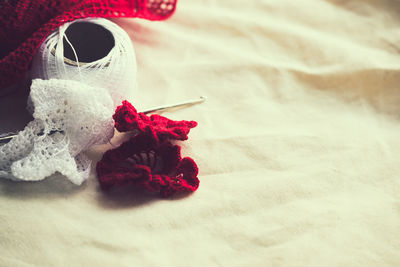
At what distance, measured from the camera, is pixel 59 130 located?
0.67 meters

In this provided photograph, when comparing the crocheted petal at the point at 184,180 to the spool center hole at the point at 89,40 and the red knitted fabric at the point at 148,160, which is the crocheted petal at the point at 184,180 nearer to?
the red knitted fabric at the point at 148,160

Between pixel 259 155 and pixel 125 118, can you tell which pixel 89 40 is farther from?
pixel 259 155

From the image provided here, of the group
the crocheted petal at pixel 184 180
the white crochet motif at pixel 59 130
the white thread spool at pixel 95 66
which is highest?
the white thread spool at pixel 95 66

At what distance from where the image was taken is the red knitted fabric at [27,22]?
73 cm

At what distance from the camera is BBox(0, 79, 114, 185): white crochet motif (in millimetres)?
638

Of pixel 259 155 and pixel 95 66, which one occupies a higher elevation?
pixel 95 66

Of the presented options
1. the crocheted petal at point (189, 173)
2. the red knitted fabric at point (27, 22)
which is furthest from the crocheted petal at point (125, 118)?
the red knitted fabric at point (27, 22)

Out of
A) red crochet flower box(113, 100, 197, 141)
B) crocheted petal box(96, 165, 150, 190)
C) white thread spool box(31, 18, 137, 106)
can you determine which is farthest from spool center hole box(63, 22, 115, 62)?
crocheted petal box(96, 165, 150, 190)

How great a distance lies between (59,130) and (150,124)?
16 centimetres

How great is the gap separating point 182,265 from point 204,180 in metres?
0.17

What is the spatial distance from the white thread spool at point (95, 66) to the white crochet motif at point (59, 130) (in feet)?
0.12

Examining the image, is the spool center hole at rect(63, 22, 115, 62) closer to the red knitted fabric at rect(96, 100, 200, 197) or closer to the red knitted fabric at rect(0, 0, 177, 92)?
the red knitted fabric at rect(0, 0, 177, 92)

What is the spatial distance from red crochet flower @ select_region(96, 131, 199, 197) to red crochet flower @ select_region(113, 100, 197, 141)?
0.5 inches

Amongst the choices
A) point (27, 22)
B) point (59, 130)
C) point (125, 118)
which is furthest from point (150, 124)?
point (27, 22)
